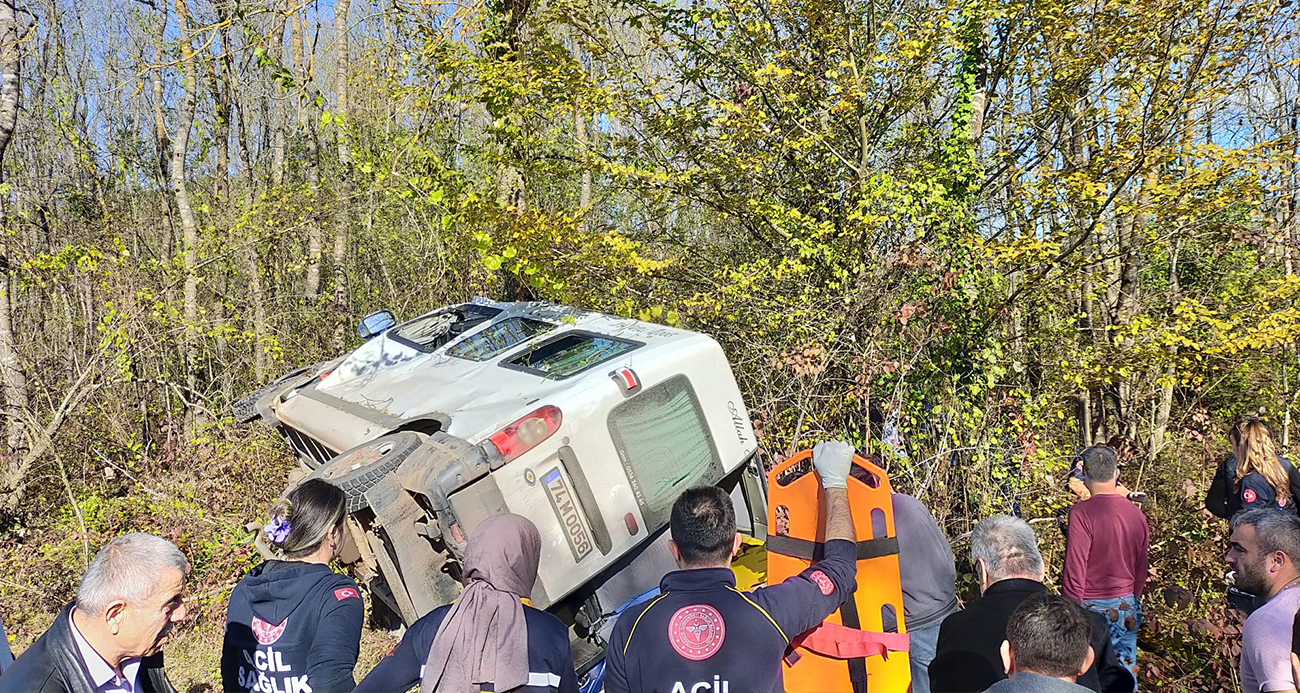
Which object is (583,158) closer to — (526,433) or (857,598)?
(526,433)

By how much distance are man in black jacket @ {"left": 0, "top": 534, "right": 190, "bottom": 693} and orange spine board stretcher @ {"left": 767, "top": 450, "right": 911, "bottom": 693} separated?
2239 millimetres

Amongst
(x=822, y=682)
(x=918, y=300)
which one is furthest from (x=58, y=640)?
(x=918, y=300)

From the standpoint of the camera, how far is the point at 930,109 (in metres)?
7.88

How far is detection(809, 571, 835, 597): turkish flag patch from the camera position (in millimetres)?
2580

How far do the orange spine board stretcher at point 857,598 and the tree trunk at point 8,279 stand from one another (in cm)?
687

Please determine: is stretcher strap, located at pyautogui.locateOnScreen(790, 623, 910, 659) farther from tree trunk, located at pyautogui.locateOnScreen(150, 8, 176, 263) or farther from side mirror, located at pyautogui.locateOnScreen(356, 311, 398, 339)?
tree trunk, located at pyautogui.locateOnScreen(150, 8, 176, 263)

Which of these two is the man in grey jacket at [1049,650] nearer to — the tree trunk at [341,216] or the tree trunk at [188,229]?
the tree trunk at [188,229]

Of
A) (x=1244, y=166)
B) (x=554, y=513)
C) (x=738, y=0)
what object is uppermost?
(x=738, y=0)

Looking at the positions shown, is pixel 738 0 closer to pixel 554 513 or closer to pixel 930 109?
pixel 930 109

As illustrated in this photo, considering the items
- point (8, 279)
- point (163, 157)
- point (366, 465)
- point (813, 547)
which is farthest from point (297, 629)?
point (163, 157)

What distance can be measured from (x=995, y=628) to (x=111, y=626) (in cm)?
289

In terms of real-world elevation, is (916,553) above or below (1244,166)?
below

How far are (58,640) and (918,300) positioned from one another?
19.3 feet

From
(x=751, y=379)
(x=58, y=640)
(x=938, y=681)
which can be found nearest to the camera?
(x=58, y=640)
